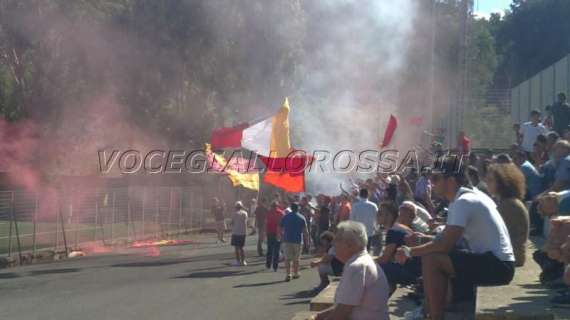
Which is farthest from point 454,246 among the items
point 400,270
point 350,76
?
point 350,76

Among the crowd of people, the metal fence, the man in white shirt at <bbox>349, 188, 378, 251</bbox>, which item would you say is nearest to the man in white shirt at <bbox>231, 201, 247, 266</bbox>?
the metal fence

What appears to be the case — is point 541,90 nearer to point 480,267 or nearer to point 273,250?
point 273,250

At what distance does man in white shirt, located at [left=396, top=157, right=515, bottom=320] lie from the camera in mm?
6371

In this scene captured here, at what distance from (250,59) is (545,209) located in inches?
1428

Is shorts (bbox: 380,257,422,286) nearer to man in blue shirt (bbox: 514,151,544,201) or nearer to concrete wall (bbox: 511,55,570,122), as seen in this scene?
man in blue shirt (bbox: 514,151,544,201)

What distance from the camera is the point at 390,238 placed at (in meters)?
8.11

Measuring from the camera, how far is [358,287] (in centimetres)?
571

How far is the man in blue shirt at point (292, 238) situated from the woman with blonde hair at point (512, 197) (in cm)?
965

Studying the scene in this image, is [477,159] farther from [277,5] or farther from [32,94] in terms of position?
[277,5]

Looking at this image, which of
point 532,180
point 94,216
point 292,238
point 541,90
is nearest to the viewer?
point 532,180

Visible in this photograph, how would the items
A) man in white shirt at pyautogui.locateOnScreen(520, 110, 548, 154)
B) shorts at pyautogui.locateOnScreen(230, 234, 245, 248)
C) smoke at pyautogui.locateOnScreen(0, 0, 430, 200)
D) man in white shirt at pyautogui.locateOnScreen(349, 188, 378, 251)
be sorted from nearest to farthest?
man in white shirt at pyautogui.locateOnScreen(349, 188, 378, 251)
man in white shirt at pyautogui.locateOnScreen(520, 110, 548, 154)
shorts at pyautogui.locateOnScreen(230, 234, 245, 248)
smoke at pyautogui.locateOnScreen(0, 0, 430, 200)

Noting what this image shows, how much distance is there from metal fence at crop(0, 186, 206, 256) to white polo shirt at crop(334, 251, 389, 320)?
19697mm

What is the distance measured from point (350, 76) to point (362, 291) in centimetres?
3665

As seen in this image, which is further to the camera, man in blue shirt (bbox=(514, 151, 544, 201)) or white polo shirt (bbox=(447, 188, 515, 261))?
man in blue shirt (bbox=(514, 151, 544, 201))
